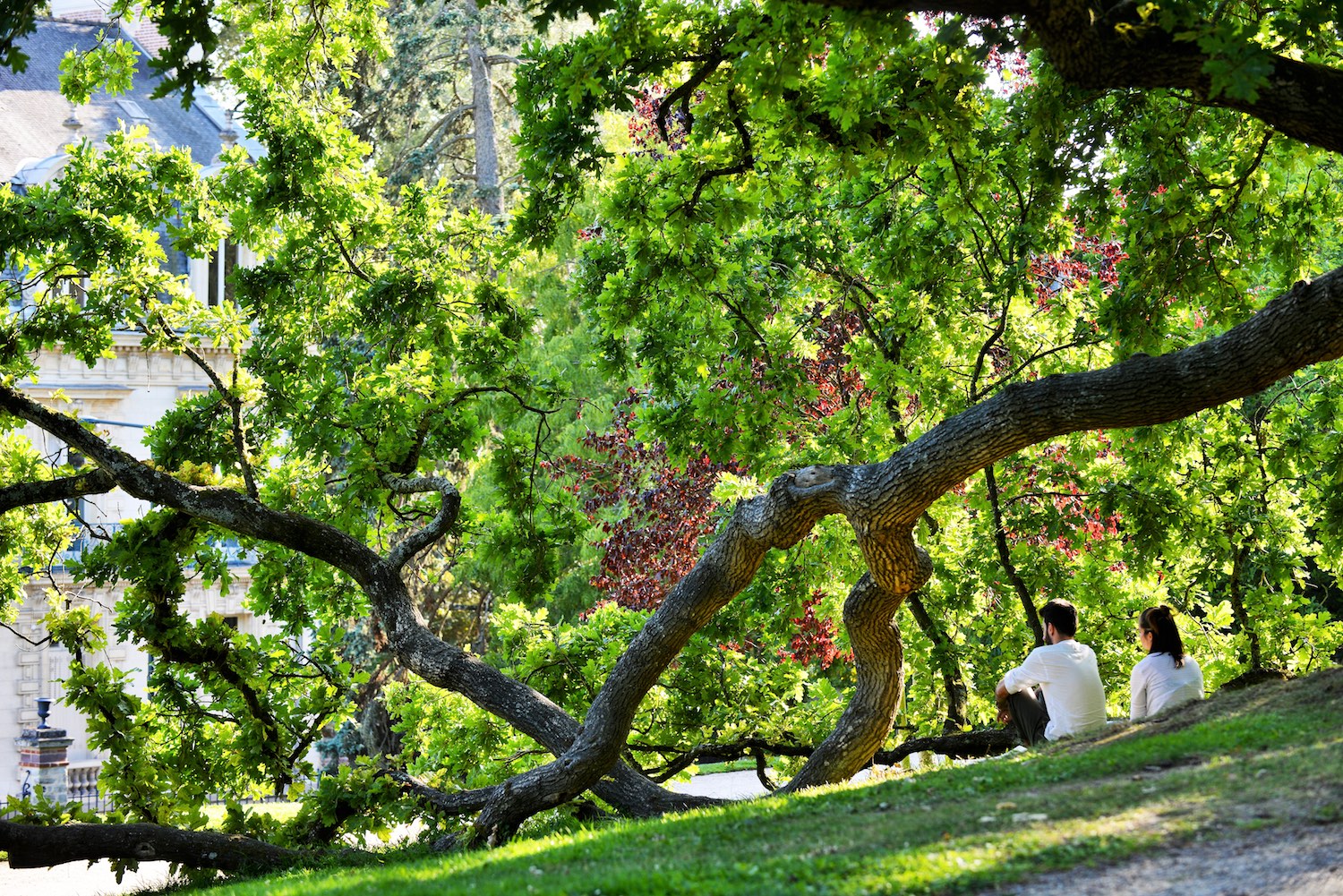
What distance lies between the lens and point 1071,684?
28.0 feet

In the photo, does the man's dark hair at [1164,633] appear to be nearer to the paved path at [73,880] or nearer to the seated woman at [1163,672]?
the seated woman at [1163,672]

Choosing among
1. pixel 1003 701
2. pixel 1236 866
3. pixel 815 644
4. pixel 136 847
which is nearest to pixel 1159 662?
pixel 1003 701

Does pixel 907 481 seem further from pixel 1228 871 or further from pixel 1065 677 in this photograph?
pixel 1228 871

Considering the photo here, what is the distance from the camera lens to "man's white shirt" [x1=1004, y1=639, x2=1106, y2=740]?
27.9ft

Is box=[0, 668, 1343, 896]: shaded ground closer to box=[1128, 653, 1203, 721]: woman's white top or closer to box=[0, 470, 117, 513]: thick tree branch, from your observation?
box=[1128, 653, 1203, 721]: woman's white top

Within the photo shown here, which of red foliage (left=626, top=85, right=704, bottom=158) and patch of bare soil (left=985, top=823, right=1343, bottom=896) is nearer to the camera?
patch of bare soil (left=985, top=823, right=1343, bottom=896)

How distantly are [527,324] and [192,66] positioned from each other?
629 centimetres

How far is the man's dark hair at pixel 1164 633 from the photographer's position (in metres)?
8.29

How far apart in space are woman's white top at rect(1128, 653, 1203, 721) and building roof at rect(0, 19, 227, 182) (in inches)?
972

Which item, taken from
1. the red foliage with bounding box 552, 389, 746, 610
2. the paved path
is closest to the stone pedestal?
the paved path

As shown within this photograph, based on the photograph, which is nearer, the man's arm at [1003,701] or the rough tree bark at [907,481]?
the rough tree bark at [907,481]

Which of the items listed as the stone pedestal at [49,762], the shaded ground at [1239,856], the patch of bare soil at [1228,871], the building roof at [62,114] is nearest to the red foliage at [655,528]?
the shaded ground at [1239,856]

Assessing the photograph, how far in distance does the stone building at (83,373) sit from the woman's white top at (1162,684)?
20493 millimetres

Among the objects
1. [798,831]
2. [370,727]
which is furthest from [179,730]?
[370,727]
